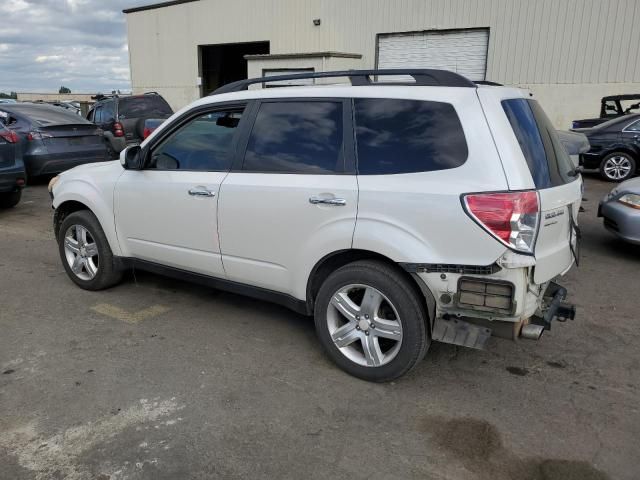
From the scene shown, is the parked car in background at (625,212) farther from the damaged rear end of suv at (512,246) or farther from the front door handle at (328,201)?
the front door handle at (328,201)

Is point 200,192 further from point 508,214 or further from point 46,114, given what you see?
point 46,114

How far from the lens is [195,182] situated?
4090mm

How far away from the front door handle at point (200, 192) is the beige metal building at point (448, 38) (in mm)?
15594

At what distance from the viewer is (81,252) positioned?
5.10 meters

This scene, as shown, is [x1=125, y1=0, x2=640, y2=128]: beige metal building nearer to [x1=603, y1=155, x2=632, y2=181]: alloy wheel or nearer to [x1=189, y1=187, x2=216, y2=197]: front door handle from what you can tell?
[x1=603, y1=155, x2=632, y2=181]: alloy wheel

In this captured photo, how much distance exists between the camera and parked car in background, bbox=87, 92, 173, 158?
1394 cm

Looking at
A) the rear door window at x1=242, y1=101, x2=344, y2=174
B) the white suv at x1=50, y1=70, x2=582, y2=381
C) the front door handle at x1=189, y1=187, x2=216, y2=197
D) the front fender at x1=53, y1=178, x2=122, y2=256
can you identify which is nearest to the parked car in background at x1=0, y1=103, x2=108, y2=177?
the front fender at x1=53, y1=178, x2=122, y2=256

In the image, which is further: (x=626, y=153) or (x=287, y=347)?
(x=626, y=153)

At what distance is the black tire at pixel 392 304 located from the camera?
3.23 m

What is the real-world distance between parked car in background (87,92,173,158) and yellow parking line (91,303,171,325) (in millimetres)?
9655

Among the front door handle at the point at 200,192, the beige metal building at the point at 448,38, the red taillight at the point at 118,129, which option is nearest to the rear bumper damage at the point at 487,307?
the front door handle at the point at 200,192

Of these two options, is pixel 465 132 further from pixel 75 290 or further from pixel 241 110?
pixel 75 290

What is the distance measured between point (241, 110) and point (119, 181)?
1.38 m

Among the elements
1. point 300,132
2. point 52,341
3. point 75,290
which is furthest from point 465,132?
point 75,290
